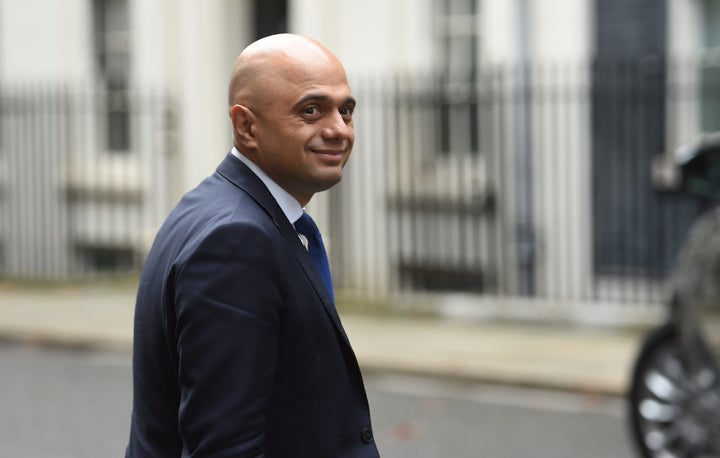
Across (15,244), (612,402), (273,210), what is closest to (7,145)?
(15,244)

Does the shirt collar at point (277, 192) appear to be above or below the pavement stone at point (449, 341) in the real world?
above

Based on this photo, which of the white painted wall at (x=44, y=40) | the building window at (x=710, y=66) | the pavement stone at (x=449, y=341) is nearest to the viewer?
the pavement stone at (x=449, y=341)

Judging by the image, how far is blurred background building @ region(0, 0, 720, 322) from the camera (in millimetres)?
11938

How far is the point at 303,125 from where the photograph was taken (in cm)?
234

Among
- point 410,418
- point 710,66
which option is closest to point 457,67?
point 710,66

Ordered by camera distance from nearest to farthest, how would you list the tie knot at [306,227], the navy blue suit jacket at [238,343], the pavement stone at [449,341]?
the navy blue suit jacket at [238,343], the tie knot at [306,227], the pavement stone at [449,341]

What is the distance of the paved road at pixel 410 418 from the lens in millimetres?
7617

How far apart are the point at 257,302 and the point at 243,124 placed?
335mm

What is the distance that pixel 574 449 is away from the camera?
7.62 metres

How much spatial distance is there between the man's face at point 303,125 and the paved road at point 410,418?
520 centimetres

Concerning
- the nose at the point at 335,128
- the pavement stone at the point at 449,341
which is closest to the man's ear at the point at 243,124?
the nose at the point at 335,128

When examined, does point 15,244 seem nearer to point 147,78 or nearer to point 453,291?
point 147,78

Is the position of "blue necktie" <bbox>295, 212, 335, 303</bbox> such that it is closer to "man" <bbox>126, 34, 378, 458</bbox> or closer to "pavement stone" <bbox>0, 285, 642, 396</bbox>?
"man" <bbox>126, 34, 378, 458</bbox>

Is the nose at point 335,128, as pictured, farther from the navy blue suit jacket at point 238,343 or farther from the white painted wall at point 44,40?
the white painted wall at point 44,40
